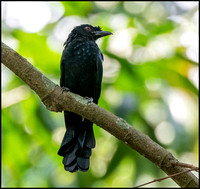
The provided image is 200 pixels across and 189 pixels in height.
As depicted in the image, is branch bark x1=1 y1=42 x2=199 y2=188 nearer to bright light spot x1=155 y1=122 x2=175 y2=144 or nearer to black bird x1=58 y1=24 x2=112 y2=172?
black bird x1=58 y1=24 x2=112 y2=172

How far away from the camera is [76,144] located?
379cm

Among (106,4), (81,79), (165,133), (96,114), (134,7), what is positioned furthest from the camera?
(106,4)

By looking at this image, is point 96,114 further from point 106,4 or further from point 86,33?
point 106,4

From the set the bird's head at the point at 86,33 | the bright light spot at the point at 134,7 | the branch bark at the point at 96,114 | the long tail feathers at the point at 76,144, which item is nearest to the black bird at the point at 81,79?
the long tail feathers at the point at 76,144

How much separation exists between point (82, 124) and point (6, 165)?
4.52ft

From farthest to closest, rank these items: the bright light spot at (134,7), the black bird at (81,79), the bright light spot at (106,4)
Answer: the bright light spot at (106,4), the bright light spot at (134,7), the black bird at (81,79)

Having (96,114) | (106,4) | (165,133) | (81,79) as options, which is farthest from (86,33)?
(96,114)

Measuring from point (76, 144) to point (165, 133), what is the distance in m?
1.66

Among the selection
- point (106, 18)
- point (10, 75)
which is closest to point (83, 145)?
point (10, 75)

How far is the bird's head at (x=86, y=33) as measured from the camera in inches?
185

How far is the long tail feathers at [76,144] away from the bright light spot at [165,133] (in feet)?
3.70

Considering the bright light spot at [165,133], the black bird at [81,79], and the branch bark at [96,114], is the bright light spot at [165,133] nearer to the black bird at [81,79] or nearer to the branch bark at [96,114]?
the black bird at [81,79]

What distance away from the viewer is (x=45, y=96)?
9.91 feet

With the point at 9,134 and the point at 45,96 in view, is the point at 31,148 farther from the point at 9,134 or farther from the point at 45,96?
the point at 45,96
